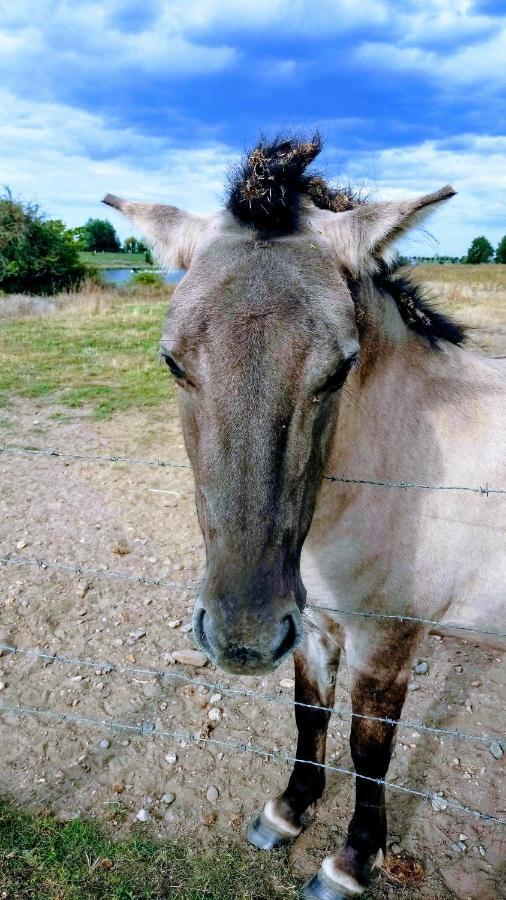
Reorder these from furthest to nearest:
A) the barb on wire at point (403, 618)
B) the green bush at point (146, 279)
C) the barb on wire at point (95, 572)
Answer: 1. the green bush at point (146, 279)
2. the barb on wire at point (95, 572)
3. the barb on wire at point (403, 618)

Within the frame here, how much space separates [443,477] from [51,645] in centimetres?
313

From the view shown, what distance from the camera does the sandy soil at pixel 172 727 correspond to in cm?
290

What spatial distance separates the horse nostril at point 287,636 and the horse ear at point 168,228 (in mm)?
1511

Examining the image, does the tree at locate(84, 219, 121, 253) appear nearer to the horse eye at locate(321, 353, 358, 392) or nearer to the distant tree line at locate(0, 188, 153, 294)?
the distant tree line at locate(0, 188, 153, 294)

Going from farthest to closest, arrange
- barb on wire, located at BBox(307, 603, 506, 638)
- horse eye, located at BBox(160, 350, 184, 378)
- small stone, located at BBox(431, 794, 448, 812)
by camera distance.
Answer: small stone, located at BBox(431, 794, 448, 812) → barb on wire, located at BBox(307, 603, 506, 638) → horse eye, located at BBox(160, 350, 184, 378)

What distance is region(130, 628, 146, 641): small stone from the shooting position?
424cm

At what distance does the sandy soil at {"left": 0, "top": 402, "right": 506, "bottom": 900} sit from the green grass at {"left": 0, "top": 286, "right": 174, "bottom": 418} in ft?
12.0

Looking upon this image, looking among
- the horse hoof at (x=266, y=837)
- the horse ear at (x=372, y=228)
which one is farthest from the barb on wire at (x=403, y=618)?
the horse ear at (x=372, y=228)

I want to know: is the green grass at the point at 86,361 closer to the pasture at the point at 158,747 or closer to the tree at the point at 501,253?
the pasture at the point at 158,747

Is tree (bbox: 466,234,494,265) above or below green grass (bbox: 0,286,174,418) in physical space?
above

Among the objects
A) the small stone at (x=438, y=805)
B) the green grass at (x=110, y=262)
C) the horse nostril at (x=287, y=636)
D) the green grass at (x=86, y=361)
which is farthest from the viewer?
the green grass at (x=110, y=262)

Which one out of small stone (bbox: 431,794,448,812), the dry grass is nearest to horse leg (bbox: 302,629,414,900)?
small stone (bbox: 431,794,448,812)

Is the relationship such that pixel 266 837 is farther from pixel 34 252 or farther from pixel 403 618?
pixel 34 252

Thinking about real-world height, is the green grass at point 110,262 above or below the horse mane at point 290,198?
below
